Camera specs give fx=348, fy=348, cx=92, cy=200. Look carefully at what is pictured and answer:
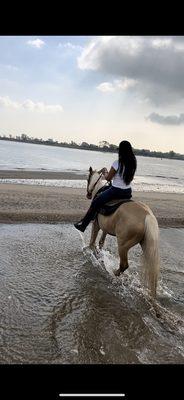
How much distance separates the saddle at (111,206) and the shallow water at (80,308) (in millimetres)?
1232

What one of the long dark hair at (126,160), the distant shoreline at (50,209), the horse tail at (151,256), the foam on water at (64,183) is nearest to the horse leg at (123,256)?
the horse tail at (151,256)

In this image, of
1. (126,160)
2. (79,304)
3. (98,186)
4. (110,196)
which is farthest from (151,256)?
(98,186)

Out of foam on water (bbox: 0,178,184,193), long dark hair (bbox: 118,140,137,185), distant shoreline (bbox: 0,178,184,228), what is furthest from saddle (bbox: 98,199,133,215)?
foam on water (bbox: 0,178,184,193)

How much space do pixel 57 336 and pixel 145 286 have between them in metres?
2.02

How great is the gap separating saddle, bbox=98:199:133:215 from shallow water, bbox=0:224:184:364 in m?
1.23

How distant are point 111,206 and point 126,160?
0.95 metres

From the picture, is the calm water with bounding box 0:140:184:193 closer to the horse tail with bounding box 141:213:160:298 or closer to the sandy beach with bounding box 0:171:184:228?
the sandy beach with bounding box 0:171:184:228

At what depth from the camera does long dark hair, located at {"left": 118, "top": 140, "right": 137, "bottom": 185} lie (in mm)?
6493

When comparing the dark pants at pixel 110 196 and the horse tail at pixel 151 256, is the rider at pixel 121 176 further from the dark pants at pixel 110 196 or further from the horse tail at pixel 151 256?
the horse tail at pixel 151 256

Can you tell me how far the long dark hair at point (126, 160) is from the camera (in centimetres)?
649

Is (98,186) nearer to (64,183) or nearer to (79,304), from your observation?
(79,304)
